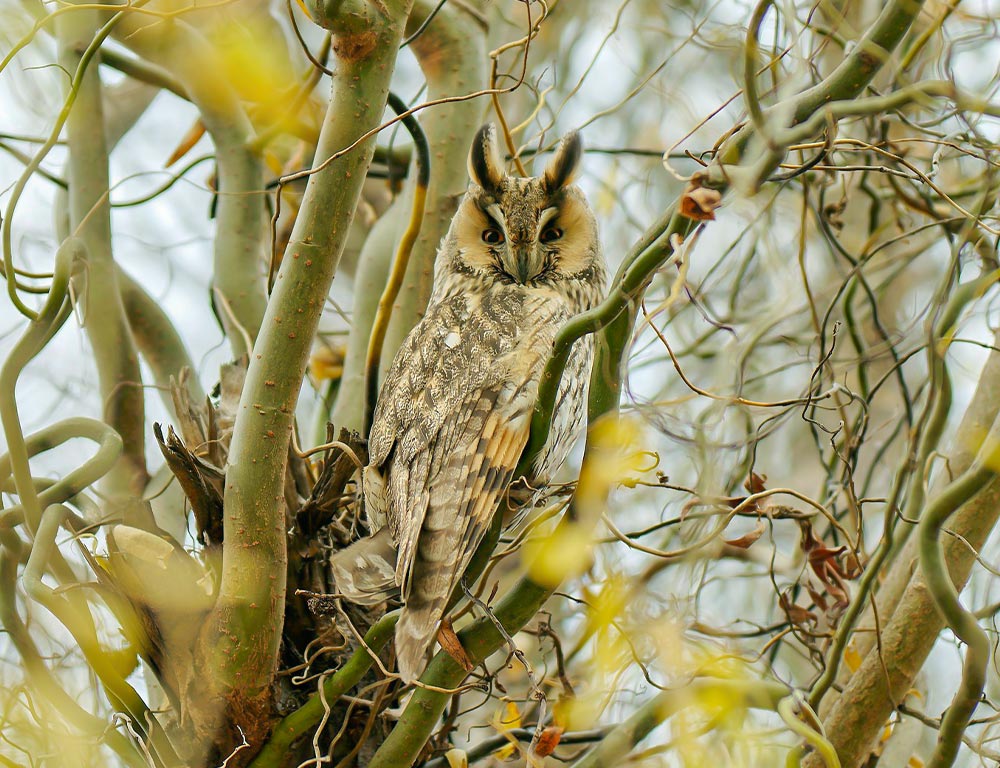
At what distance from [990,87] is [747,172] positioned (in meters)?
0.99

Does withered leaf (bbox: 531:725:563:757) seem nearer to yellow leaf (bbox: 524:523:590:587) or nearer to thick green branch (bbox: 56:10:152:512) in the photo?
yellow leaf (bbox: 524:523:590:587)

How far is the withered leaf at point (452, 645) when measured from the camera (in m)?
1.57

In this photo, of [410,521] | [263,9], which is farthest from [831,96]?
[263,9]

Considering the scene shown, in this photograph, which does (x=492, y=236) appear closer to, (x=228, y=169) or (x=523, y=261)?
(x=523, y=261)

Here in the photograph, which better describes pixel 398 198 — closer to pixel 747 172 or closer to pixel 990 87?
pixel 990 87

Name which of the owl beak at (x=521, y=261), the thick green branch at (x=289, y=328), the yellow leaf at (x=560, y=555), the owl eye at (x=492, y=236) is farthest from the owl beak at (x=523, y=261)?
the yellow leaf at (x=560, y=555)

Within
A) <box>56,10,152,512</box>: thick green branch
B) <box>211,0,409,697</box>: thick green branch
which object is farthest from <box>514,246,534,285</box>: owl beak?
<box>56,10,152,512</box>: thick green branch

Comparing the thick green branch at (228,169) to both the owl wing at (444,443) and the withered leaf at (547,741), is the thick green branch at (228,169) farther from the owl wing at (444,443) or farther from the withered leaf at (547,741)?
the withered leaf at (547,741)

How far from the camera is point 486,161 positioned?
2234mm

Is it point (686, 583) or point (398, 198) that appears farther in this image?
point (398, 198)

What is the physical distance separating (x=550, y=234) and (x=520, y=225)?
15 centimetres

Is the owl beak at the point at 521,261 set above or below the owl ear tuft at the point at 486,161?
below

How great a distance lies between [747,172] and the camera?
1.07m

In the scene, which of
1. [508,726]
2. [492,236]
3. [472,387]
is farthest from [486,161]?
[508,726]
